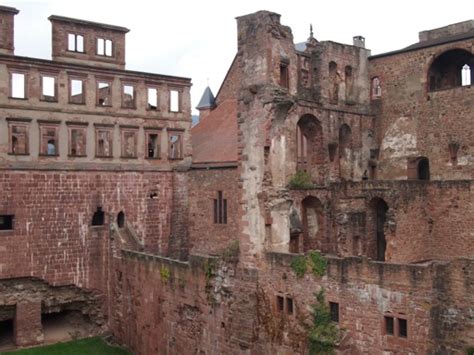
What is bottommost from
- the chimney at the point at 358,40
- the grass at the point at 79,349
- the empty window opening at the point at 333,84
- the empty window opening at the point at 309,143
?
the grass at the point at 79,349

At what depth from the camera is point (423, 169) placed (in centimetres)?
2864

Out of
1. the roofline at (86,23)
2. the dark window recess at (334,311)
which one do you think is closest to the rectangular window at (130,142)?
the roofline at (86,23)

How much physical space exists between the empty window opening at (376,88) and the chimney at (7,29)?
663 inches

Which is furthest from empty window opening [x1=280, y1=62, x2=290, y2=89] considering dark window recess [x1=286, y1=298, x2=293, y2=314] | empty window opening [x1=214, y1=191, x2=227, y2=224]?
dark window recess [x1=286, y1=298, x2=293, y2=314]

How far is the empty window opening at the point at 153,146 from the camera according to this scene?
29.5 metres

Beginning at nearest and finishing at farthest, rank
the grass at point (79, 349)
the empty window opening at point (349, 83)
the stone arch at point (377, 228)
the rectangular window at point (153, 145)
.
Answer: the grass at point (79, 349), the stone arch at point (377, 228), the empty window opening at point (349, 83), the rectangular window at point (153, 145)

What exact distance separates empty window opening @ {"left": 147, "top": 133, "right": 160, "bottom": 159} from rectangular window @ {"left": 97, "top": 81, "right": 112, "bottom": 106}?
2.53m

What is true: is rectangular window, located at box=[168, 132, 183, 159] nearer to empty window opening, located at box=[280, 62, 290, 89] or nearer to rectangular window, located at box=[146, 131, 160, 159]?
rectangular window, located at box=[146, 131, 160, 159]

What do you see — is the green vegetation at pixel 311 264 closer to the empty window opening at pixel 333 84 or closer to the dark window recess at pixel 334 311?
the dark window recess at pixel 334 311

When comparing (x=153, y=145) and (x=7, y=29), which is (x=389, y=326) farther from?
(x=7, y=29)

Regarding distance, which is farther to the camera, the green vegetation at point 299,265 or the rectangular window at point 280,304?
the rectangular window at point 280,304

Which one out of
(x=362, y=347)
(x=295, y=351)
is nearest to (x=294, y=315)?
(x=295, y=351)

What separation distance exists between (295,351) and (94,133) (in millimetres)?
14658

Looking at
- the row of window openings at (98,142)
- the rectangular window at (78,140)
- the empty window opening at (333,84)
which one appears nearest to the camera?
the row of window openings at (98,142)
